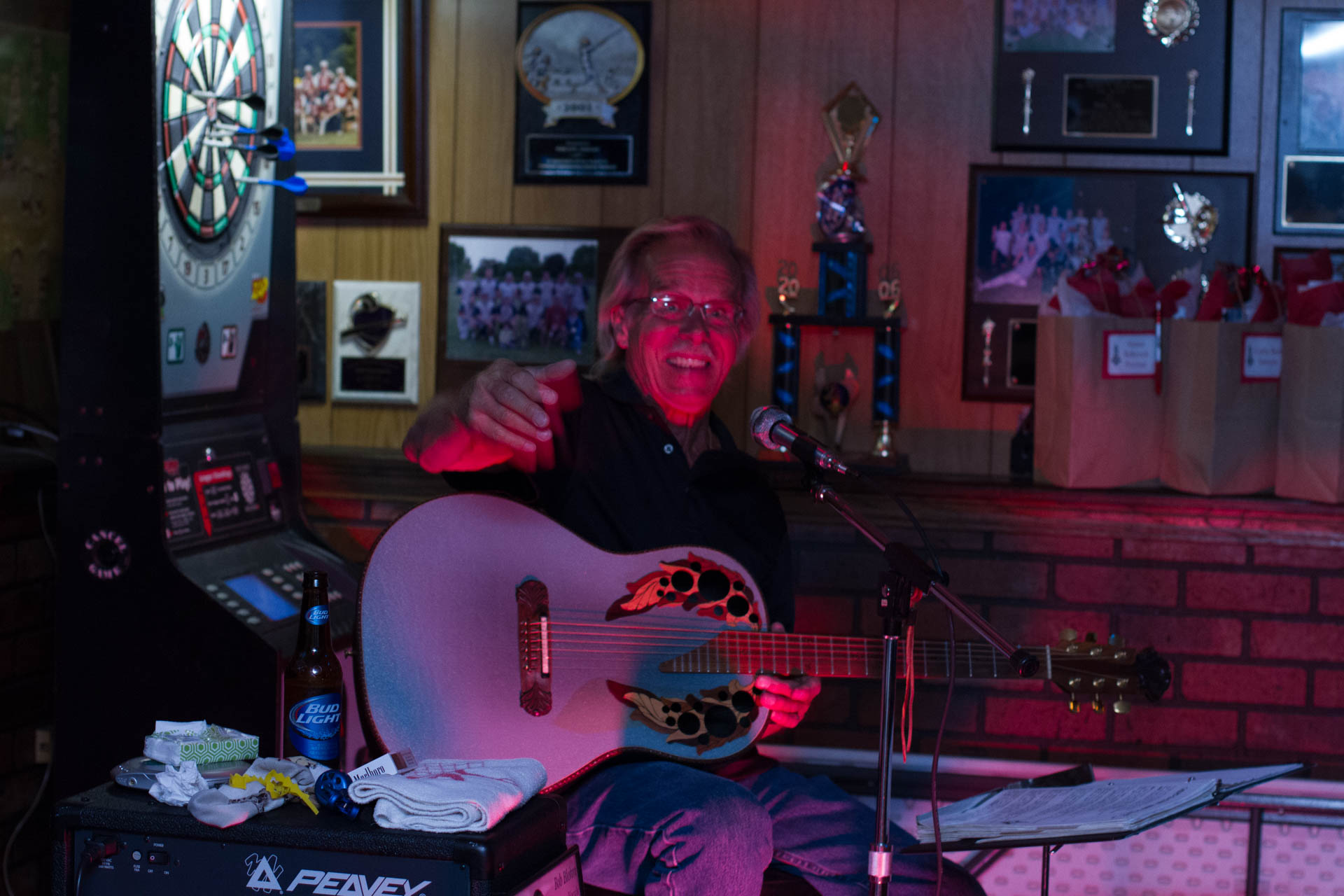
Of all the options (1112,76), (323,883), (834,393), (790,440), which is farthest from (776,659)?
(1112,76)

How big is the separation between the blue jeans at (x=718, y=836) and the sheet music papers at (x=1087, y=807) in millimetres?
133

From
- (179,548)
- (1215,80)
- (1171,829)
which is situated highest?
(1215,80)

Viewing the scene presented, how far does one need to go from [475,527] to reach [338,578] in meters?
0.60

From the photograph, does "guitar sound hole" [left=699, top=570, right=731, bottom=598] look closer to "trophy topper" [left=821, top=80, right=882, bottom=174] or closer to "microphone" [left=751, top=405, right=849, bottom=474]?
"microphone" [left=751, top=405, right=849, bottom=474]

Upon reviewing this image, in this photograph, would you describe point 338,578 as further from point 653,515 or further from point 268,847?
point 268,847

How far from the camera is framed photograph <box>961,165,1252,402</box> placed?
2.75 metres

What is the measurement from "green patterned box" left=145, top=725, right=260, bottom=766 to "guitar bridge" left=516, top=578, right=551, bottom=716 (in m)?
0.43

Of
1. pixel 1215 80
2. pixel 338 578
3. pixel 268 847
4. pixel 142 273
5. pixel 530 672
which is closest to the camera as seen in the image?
pixel 268 847

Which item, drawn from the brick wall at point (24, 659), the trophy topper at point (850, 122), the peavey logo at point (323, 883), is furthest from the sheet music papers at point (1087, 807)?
the brick wall at point (24, 659)

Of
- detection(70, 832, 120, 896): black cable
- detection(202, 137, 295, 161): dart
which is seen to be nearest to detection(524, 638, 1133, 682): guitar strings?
detection(70, 832, 120, 896): black cable

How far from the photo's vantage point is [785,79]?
2850mm

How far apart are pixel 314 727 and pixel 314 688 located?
12 cm

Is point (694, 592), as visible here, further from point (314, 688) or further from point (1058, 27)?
point (1058, 27)

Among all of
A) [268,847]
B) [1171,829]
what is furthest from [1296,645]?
[268,847]
